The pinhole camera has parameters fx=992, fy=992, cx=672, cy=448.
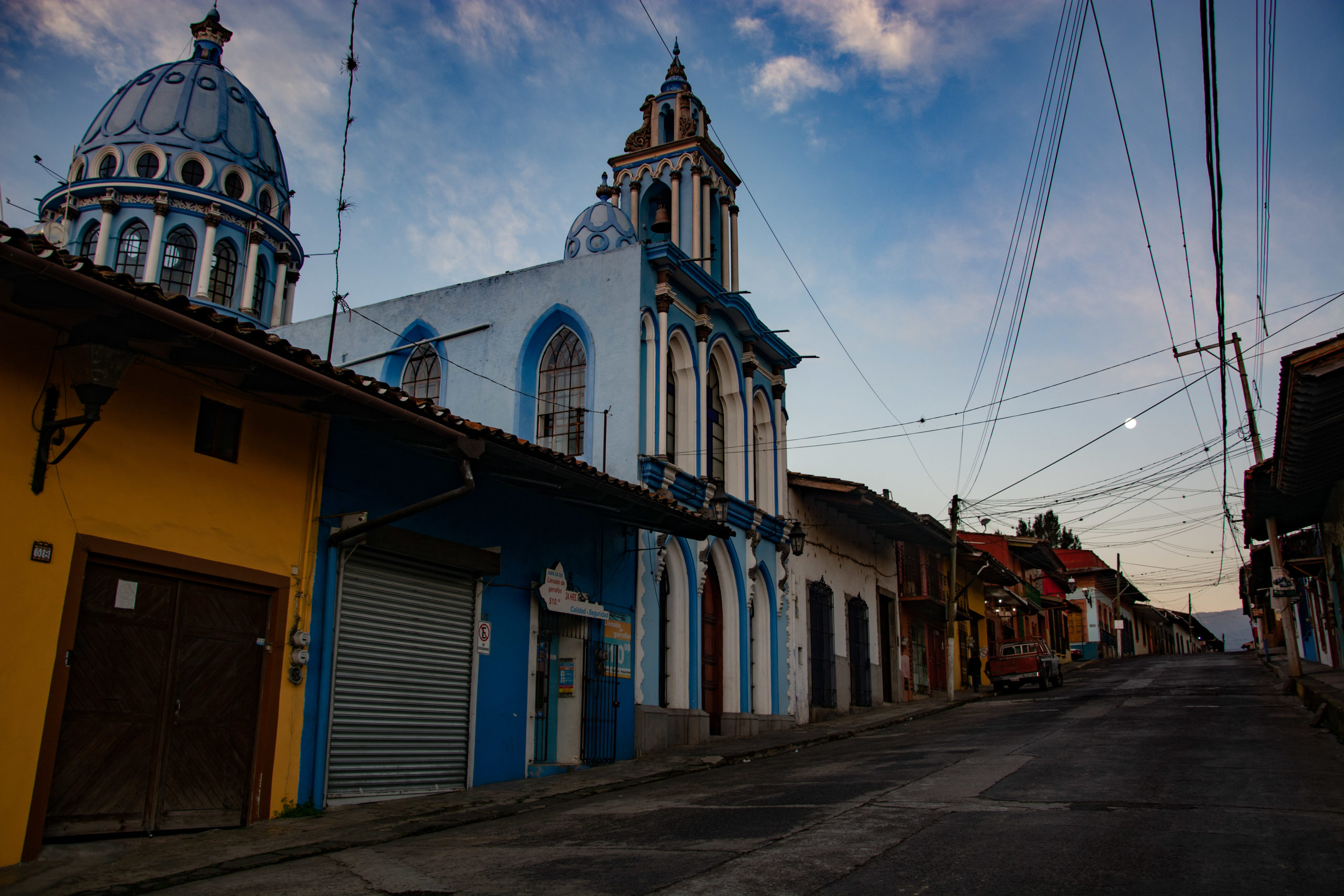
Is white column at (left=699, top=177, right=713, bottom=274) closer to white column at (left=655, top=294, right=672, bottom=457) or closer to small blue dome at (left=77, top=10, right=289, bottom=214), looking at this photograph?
white column at (left=655, top=294, right=672, bottom=457)

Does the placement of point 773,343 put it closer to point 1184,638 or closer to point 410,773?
point 410,773

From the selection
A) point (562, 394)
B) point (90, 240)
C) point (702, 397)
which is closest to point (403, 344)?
point (562, 394)

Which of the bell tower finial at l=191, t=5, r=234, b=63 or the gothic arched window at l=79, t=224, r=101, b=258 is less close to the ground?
the bell tower finial at l=191, t=5, r=234, b=63

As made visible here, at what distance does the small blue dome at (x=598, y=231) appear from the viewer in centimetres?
2034

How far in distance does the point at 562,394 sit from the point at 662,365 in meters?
2.02

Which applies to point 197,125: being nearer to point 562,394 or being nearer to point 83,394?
point 562,394

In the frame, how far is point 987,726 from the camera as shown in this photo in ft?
Answer: 57.6

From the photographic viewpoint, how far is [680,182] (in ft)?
76.3

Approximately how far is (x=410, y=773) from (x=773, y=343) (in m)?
14.3

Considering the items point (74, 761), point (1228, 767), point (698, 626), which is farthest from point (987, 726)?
point (74, 761)

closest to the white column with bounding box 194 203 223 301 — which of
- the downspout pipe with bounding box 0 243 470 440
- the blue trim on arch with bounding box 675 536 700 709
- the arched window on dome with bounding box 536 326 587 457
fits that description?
the arched window on dome with bounding box 536 326 587 457

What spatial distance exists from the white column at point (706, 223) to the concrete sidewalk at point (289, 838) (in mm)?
11829

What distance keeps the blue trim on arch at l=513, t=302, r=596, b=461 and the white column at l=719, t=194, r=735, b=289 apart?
5.79 metres

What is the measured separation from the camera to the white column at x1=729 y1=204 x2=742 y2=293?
24344 millimetres
